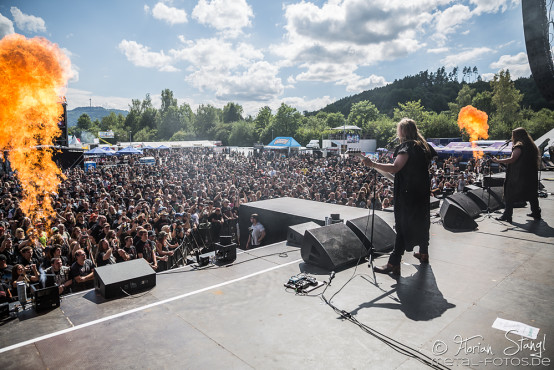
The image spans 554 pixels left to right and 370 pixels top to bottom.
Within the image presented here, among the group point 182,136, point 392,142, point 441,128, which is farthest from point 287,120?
point 392,142

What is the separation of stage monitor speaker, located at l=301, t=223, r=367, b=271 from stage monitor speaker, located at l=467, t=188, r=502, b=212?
4.40 metres

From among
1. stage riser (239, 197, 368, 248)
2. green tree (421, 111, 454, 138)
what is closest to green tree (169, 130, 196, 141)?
green tree (421, 111, 454, 138)

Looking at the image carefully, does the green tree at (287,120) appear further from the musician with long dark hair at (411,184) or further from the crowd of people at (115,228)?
the musician with long dark hair at (411,184)

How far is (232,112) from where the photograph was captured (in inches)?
4820

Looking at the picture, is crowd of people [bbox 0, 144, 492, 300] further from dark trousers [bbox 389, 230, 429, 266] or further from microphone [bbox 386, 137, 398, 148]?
dark trousers [bbox 389, 230, 429, 266]

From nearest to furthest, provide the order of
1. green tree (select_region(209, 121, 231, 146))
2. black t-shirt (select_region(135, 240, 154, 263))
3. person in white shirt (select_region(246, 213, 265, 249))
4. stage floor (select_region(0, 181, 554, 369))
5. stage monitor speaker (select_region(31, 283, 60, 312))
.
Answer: stage floor (select_region(0, 181, 554, 369))
stage monitor speaker (select_region(31, 283, 60, 312))
black t-shirt (select_region(135, 240, 154, 263))
person in white shirt (select_region(246, 213, 265, 249))
green tree (select_region(209, 121, 231, 146))

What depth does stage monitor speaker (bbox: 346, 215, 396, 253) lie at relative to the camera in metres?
4.42

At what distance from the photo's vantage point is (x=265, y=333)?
8.57 feet

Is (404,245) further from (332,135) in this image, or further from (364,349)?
(332,135)

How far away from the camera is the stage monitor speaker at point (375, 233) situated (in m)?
4.42

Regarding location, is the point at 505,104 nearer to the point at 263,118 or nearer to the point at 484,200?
the point at 484,200

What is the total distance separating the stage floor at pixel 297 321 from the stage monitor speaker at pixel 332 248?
0.43 ft

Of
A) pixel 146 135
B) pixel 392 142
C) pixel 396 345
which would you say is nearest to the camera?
pixel 396 345
